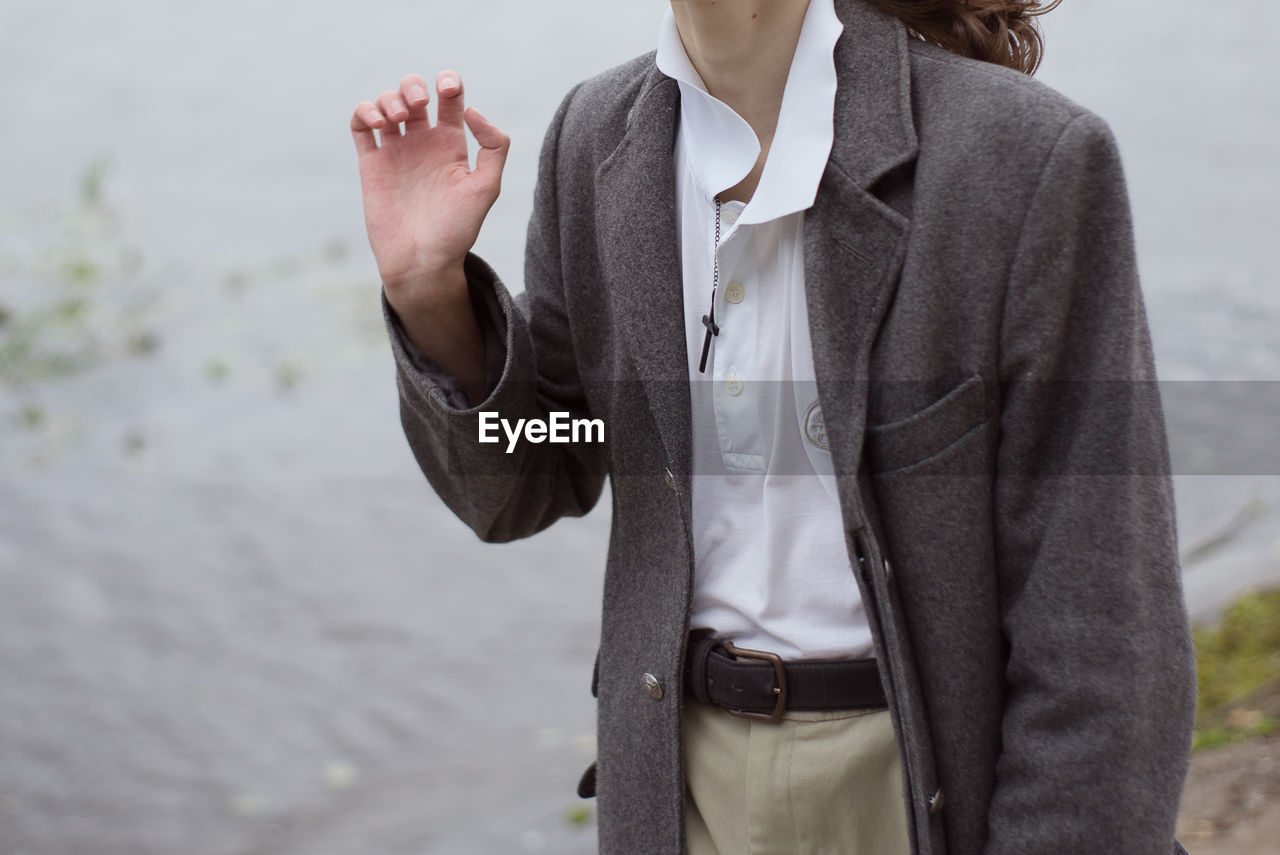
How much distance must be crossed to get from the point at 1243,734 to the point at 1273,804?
252 mm

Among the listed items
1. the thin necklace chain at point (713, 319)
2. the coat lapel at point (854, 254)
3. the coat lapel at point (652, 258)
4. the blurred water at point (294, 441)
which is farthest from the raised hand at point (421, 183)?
the blurred water at point (294, 441)

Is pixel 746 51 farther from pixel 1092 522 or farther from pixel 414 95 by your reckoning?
pixel 1092 522

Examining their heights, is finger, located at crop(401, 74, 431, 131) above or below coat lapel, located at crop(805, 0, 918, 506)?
above

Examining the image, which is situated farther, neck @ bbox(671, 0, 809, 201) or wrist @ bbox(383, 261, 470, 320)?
wrist @ bbox(383, 261, 470, 320)

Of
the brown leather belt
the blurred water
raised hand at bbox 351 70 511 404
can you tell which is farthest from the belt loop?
the blurred water

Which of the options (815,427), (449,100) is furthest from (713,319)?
(449,100)

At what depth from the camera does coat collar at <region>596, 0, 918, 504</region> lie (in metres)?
1.08

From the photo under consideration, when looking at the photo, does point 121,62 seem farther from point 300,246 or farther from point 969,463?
point 969,463

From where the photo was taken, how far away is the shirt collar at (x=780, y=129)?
1109mm

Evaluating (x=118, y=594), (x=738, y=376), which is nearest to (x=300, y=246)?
(x=118, y=594)

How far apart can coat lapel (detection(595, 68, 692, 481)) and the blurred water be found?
5.49 feet

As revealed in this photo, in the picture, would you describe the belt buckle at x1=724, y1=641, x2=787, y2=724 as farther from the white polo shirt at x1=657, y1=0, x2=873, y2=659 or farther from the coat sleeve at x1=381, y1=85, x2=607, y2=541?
the coat sleeve at x1=381, y1=85, x2=607, y2=541

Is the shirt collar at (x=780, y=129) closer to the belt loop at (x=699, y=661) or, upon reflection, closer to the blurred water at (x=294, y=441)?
the belt loop at (x=699, y=661)

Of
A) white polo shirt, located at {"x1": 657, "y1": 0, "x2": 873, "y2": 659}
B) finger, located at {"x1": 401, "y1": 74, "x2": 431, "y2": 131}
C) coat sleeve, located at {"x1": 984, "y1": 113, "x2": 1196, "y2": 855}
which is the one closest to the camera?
coat sleeve, located at {"x1": 984, "y1": 113, "x2": 1196, "y2": 855}
